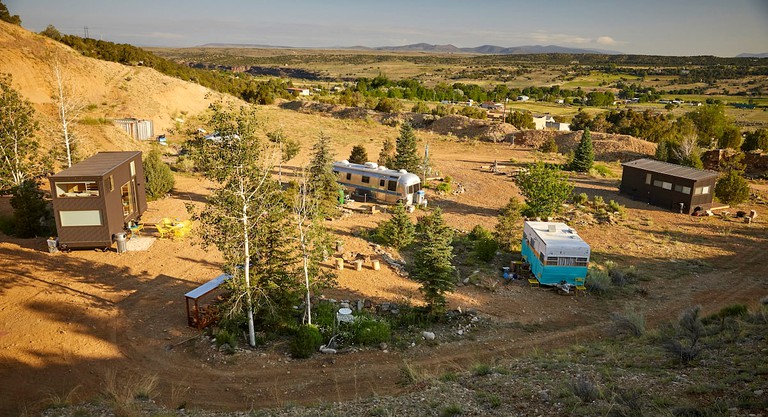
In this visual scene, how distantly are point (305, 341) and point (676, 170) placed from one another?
2407 cm

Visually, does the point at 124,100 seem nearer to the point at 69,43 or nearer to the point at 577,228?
the point at 69,43

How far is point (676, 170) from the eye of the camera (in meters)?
26.8

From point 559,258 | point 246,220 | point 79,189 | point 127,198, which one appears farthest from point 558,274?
point 79,189

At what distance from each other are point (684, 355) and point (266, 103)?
60461 mm

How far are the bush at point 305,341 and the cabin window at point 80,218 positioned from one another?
952cm

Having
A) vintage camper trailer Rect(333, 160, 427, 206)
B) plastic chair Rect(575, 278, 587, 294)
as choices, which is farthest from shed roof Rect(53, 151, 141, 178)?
plastic chair Rect(575, 278, 587, 294)

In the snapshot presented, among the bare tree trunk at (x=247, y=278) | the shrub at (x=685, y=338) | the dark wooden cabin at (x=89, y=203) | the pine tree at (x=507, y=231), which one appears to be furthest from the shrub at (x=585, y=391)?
the dark wooden cabin at (x=89, y=203)

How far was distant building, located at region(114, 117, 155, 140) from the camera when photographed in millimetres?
36469

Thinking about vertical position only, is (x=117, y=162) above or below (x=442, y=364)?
above

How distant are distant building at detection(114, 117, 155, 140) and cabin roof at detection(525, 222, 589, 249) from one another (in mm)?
31296

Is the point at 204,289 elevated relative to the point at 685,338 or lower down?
lower down

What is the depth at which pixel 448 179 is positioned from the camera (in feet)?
98.6

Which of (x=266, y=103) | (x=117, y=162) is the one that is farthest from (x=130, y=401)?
(x=266, y=103)

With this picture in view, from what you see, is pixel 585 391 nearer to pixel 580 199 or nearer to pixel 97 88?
pixel 580 199
